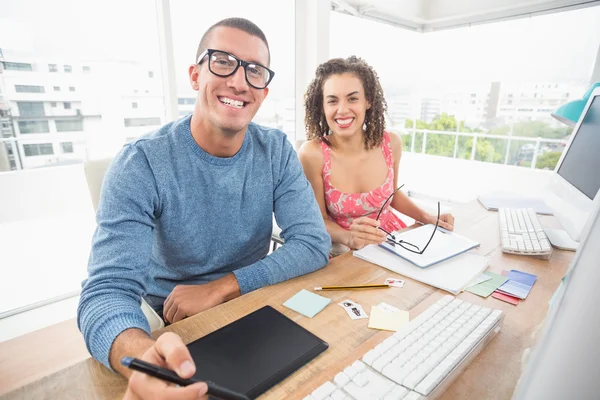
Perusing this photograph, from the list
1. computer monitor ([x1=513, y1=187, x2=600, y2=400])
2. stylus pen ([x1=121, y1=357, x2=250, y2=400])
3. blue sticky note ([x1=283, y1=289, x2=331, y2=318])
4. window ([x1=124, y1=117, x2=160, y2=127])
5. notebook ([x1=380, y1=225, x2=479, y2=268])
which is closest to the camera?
computer monitor ([x1=513, y1=187, x2=600, y2=400])

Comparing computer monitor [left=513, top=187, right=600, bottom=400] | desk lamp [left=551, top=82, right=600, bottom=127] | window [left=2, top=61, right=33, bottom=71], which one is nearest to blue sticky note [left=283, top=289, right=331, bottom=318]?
computer monitor [left=513, top=187, right=600, bottom=400]

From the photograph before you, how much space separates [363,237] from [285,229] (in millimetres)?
268

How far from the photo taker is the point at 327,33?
2629 mm

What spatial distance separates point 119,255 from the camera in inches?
29.4

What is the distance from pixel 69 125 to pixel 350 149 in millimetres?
1591

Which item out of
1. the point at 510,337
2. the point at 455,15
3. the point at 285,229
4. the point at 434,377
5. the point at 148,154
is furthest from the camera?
the point at 455,15

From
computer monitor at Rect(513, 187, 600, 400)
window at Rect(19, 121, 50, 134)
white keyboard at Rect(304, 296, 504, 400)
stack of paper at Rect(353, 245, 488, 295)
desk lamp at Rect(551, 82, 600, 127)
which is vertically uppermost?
desk lamp at Rect(551, 82, 600, 127)

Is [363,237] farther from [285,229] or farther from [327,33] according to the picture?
[327,33]

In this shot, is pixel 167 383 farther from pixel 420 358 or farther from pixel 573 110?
pixel 573 110

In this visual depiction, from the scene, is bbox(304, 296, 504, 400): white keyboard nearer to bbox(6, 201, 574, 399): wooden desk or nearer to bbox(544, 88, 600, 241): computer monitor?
bbox(6, 201, 574, 399): wooden desk

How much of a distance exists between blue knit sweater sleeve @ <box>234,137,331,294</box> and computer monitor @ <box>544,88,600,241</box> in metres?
0.74

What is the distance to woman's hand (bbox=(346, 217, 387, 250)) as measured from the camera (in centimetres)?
111

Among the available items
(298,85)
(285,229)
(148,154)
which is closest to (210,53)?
(148,154)

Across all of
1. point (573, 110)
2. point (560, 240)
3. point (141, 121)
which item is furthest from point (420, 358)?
point (141, 121)
